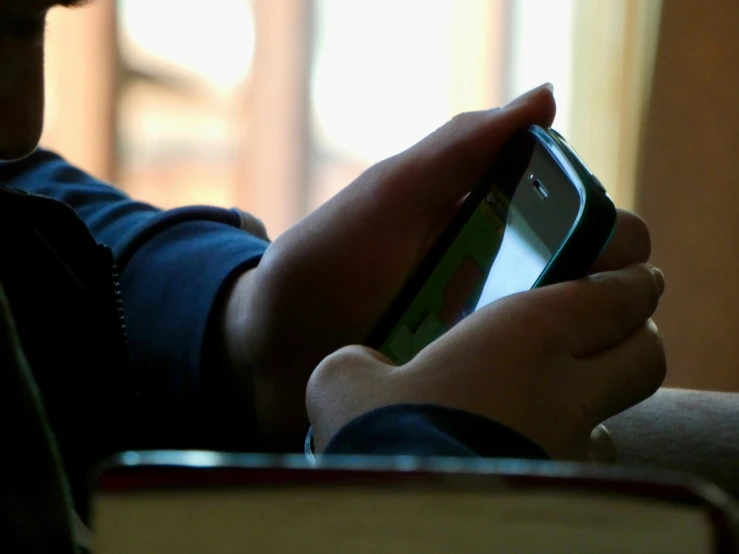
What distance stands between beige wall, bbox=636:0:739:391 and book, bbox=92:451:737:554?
4.09 ft

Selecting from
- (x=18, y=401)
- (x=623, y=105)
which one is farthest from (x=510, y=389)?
(x=623, y=105)

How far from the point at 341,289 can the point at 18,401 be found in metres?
0.36

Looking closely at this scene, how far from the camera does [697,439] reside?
0.47m

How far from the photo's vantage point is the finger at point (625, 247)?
0.44 metres

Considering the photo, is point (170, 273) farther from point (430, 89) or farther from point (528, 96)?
point (430, 89)

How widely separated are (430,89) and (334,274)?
32.6 inches

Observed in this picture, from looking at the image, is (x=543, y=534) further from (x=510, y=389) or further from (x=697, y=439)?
(x=697, y=439)

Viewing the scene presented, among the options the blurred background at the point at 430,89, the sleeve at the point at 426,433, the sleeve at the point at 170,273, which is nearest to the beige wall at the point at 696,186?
the blurred background at the point at 430,89

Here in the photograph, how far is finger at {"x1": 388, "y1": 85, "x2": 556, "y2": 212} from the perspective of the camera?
1.52 ft

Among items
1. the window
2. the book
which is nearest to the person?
the book

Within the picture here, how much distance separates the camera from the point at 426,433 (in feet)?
0.91

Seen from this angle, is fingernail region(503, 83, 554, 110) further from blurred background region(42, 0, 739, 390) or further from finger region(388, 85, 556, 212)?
blurred background region(42, 0, 739, 390)

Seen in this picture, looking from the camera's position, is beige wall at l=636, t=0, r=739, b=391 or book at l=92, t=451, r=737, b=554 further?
beige wall at l=636, t=0, r=739, b=391

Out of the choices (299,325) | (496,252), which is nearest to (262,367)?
(299,325)
